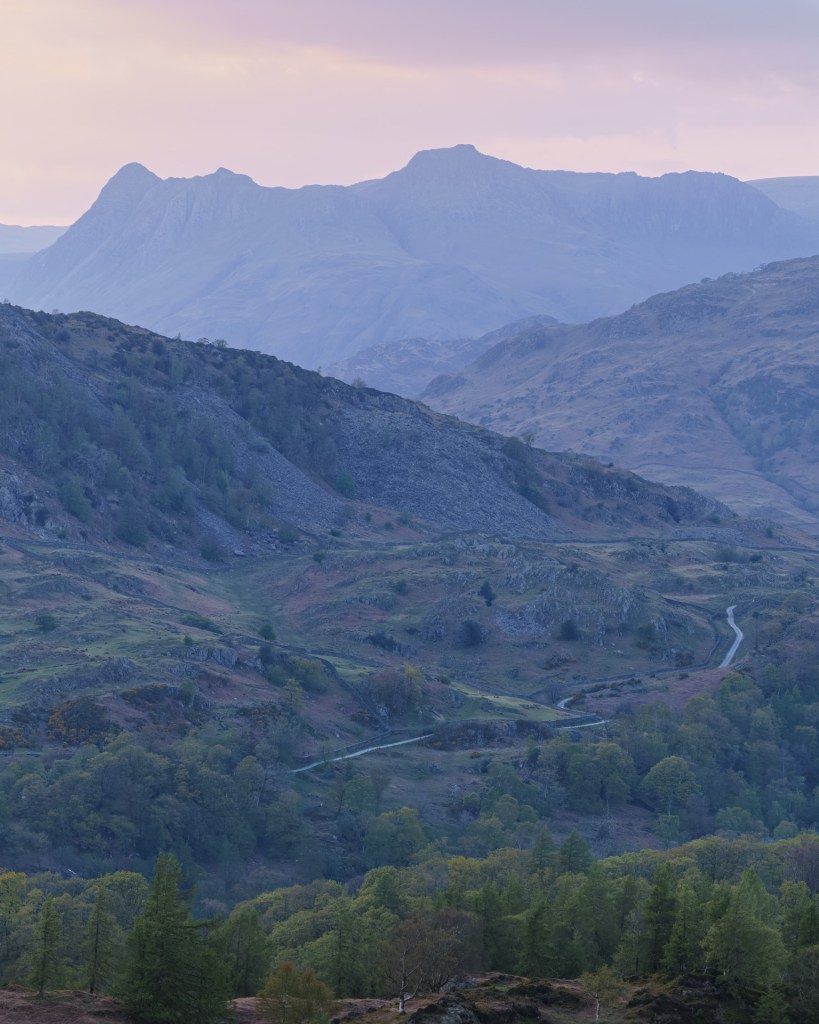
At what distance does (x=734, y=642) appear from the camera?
143 meters

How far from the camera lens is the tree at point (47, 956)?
53406 mm

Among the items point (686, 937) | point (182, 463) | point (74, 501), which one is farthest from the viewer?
point (182, 463)

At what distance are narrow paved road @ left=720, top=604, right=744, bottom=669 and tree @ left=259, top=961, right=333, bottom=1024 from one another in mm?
89182

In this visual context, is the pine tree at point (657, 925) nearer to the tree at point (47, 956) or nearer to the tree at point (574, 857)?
the tree at point (574, 857)

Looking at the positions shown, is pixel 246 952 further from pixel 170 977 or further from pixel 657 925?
pixel 657 925

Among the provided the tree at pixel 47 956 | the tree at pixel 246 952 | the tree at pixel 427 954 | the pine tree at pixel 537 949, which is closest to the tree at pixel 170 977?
the tree at pixel 47 956

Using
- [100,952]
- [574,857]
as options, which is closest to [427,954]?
[100,952]

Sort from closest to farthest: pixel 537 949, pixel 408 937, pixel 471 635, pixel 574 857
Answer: pixel 408 937 < pixel 537 949 < pixel 574 857 < pixel 471 635

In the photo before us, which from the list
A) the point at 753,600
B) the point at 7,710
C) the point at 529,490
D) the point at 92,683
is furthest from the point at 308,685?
the point at 529,490

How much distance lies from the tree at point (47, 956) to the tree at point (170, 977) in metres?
3.66

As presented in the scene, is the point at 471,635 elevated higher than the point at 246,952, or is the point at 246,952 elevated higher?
the point at 246,952

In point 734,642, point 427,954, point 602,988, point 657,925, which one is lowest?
point 734,642

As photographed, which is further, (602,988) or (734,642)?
(734,642)

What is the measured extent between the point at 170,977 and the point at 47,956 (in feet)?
18.9
